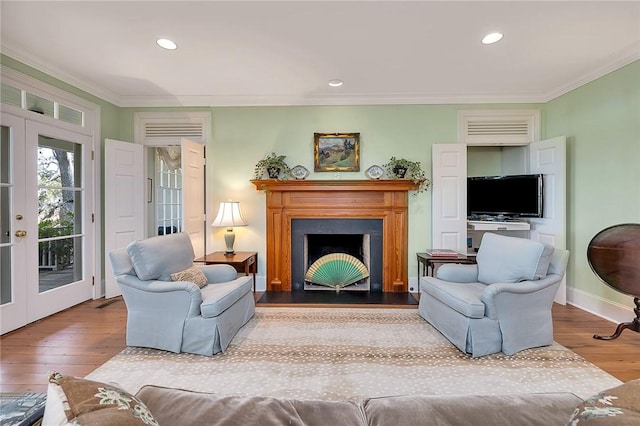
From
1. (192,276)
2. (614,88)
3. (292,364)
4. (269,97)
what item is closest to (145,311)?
(192,276)

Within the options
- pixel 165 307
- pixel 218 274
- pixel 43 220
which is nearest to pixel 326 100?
pixel 218 274

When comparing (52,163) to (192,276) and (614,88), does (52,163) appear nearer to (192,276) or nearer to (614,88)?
(192,276)

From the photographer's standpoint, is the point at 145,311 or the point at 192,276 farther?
the point at 192,276

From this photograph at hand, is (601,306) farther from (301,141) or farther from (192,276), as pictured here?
(192,276)

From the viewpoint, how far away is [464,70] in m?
3.38

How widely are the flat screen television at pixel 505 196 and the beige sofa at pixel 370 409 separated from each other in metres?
3.60

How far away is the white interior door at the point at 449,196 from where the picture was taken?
416 centimetres

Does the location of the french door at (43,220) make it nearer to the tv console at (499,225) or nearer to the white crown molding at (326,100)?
the white crown molding at (326,100)

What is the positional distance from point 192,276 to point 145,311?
46 centimetres

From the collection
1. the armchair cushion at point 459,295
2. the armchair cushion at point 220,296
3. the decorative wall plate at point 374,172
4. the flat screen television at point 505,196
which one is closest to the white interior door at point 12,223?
the armchair cushion at point 220,296

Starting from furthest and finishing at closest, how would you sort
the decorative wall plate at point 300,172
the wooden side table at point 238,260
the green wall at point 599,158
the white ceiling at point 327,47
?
the decorative wall plate at point 300,172 < the wooden side table at point 238,260 < the green wall at point 599,158 < the white ceiling at point 327,47

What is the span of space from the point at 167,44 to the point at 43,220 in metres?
2.19

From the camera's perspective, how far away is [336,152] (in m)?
4.25

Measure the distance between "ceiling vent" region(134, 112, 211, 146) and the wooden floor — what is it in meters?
2.24
